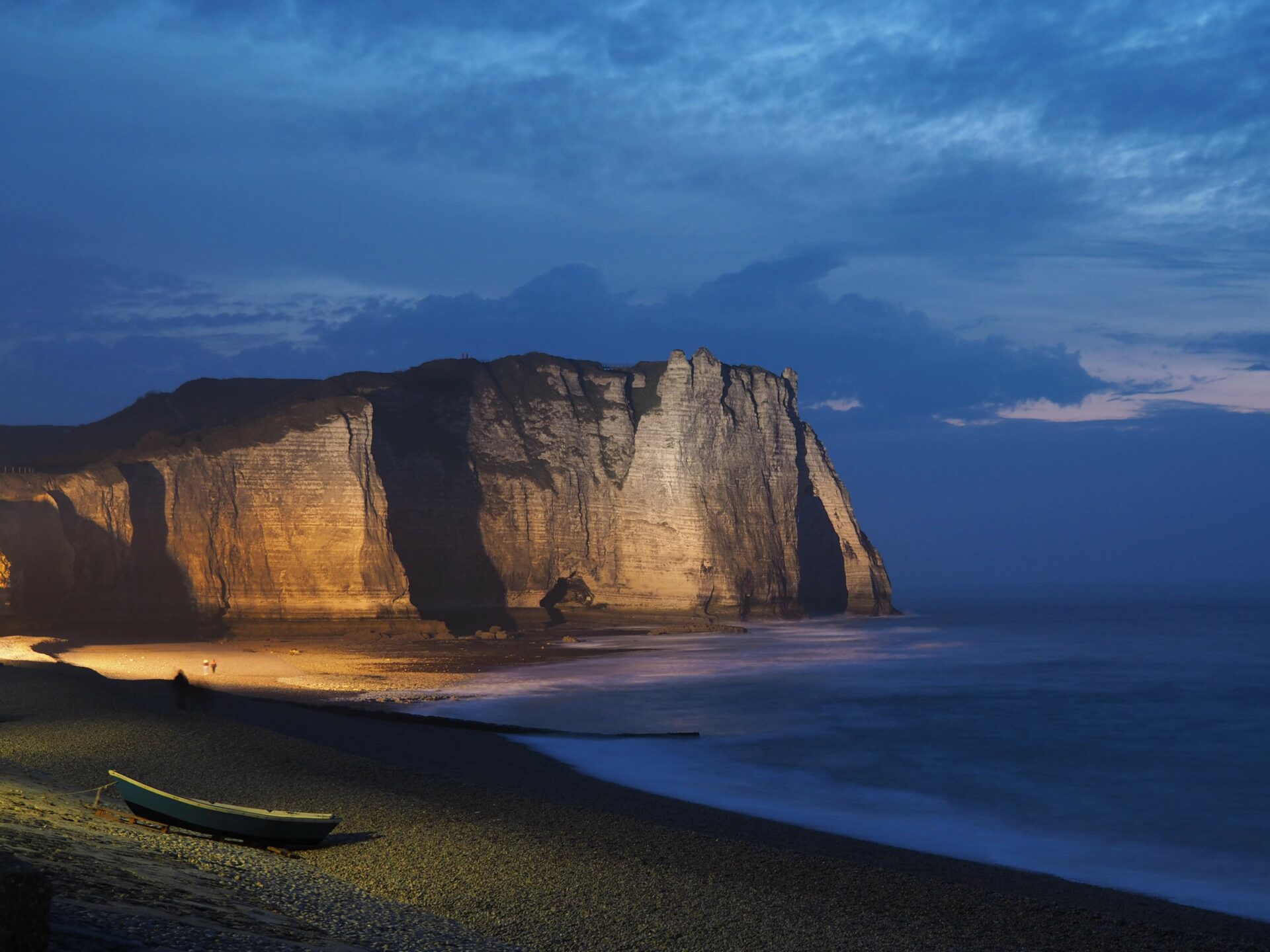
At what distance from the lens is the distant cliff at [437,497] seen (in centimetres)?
4556

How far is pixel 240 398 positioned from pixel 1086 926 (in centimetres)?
6096

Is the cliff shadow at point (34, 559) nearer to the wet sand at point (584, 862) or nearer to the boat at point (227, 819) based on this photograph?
the wet sand at point (584, 862)

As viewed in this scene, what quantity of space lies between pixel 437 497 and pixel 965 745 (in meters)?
39.7

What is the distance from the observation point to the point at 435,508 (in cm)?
5784

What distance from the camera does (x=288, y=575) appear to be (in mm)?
47094

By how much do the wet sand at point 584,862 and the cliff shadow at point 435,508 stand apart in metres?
38.8

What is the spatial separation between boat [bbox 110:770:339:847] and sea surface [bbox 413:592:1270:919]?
7.82m

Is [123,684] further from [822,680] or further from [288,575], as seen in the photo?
[288,575]

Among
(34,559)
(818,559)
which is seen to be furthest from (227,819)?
(818,559)

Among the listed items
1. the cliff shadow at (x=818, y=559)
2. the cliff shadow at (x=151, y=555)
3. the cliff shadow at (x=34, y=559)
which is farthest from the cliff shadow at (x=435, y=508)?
the cliff shadow at (x=818, y=559)

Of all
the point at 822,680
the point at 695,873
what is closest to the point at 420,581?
the point at 822,680

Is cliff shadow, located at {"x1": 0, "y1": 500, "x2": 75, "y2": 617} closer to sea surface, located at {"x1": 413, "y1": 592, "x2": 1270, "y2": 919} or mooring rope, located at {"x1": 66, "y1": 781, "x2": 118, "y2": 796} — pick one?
sea surface, located at {"x1": 413, "y1": 592, "x2": 1270, "y2": 919}

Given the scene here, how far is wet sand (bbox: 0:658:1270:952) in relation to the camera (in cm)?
880

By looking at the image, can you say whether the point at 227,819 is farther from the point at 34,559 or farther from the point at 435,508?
the point at 435,508
